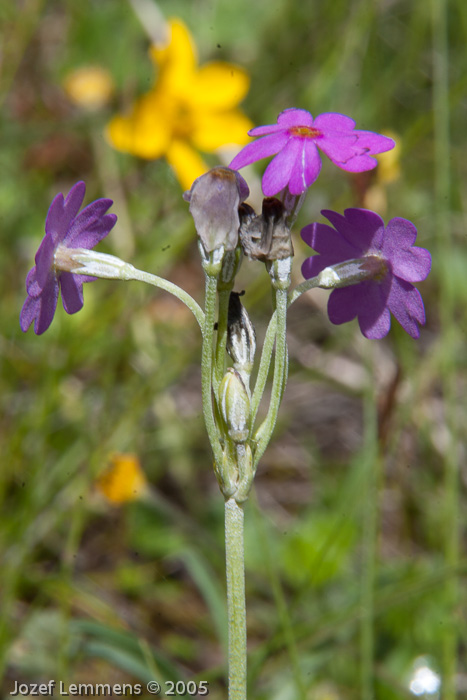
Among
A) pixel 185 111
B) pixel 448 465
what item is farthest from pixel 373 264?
pixel 185 111

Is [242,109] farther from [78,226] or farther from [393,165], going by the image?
[78,226]

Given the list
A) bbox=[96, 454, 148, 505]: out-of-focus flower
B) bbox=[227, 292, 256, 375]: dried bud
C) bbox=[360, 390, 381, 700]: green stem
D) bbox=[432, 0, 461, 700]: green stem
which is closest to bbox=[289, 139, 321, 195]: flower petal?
bbox=[227, 292, 256, 375]: dried bud

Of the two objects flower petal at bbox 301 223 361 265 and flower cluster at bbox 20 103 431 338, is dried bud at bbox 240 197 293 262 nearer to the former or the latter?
flower cluster at bbox 20 103 431 338

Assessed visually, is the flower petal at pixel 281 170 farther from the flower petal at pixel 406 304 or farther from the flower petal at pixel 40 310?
the flower petal at pixel 40 310

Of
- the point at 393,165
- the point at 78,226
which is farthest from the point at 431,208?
the point at 78,226

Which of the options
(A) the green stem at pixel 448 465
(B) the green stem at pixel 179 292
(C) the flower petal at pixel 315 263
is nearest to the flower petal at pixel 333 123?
(C) the flower petal at pixel 315 263
